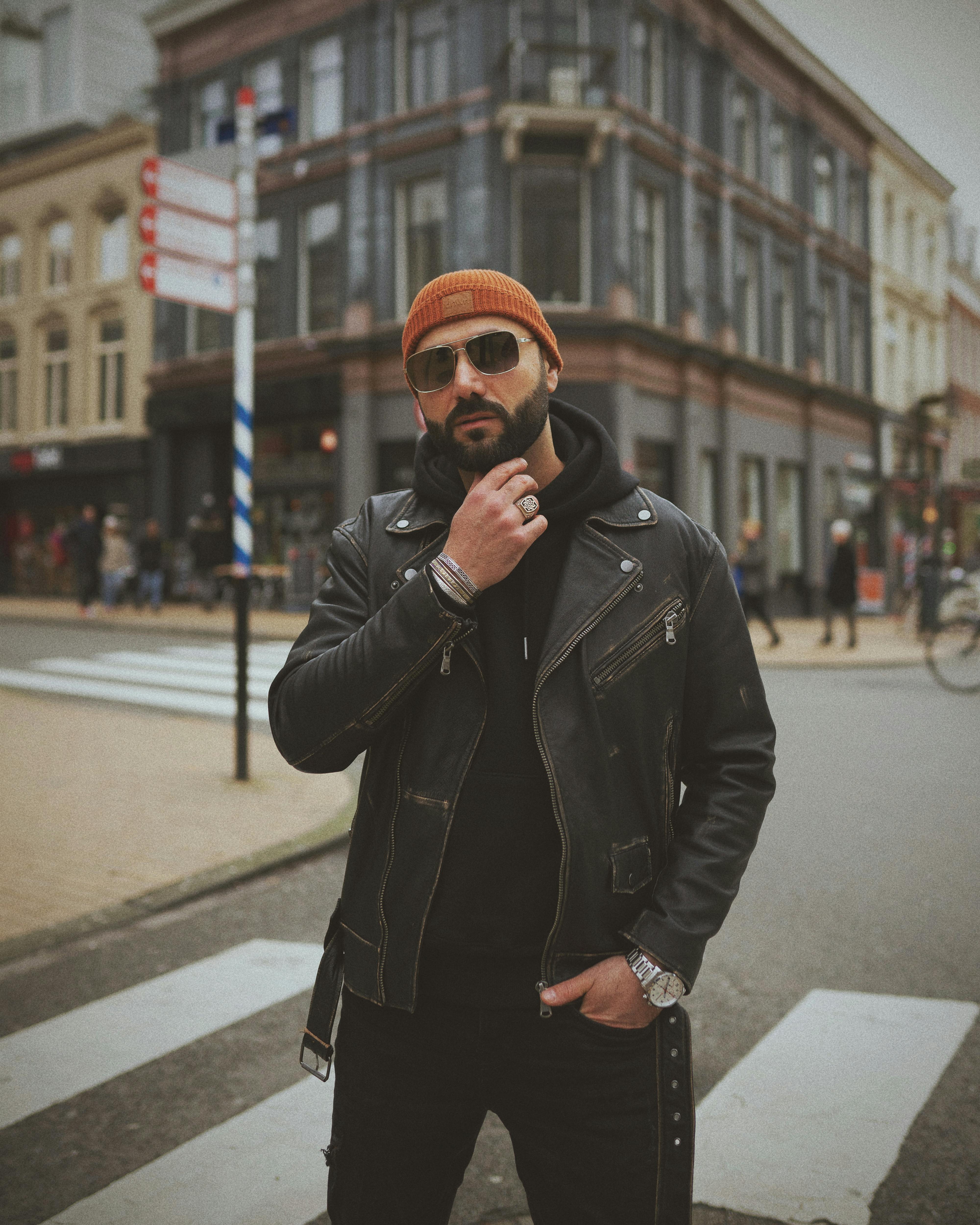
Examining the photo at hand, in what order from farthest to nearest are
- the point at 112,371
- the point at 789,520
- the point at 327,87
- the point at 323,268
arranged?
the point at 112,371 < the point at 789,520 < the point at 323,268 < the point at 327,87

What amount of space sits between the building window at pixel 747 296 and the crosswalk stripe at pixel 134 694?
1711 cm

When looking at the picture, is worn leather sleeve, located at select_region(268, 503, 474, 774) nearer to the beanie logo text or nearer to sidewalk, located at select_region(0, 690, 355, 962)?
the beanie logo text

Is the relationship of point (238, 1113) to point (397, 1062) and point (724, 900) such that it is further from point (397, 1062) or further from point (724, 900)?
point (724, 900)

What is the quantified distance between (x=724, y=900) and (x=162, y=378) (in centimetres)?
2553

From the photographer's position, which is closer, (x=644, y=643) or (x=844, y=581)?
(x=644, y=643)

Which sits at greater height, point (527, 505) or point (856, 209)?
point (856, 209)

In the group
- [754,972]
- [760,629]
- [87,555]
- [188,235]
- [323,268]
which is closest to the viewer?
[754,972]

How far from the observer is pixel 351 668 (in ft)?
5.24

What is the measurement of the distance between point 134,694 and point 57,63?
1051 inches

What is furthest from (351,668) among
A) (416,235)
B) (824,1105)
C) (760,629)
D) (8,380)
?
(8,380)

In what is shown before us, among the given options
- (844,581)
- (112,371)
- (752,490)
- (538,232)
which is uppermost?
(538,232)

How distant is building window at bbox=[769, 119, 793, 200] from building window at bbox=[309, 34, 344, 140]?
9945 mm

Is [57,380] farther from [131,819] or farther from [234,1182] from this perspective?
[234,1182]

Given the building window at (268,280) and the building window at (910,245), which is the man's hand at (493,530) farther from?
the building window at (910,245)
